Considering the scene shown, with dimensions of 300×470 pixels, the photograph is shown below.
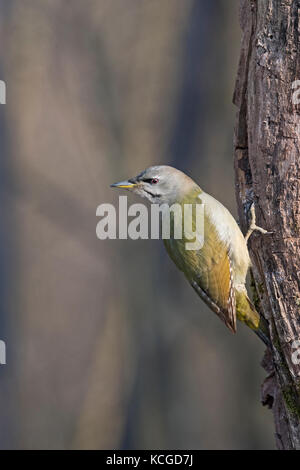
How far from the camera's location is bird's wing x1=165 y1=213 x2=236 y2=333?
376 centimetres

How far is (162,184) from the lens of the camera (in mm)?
3924

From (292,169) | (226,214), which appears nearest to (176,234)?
(226,214)

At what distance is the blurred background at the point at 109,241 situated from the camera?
296 inches

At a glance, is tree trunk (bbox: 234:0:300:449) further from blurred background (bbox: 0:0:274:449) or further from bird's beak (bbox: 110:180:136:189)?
blurred background (bbox: 0:0:274:449)

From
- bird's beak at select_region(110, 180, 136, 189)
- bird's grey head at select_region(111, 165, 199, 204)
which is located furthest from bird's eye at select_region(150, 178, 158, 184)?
bird's beak at select_region(110, 180, 136, 189)

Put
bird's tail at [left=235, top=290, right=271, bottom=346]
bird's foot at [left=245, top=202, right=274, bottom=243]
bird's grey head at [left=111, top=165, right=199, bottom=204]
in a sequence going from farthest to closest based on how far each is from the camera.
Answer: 1. bird's grey head at [left=111, top=165, right=199, bottom=204]
2. bird's tail at [left=235, top=290, right=271, bottom=346]
3. bird's foot at [left=245, top=202, right=274, bottom=243]

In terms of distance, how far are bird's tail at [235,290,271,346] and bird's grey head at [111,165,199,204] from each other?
2.26ft

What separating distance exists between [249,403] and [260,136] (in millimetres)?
5084

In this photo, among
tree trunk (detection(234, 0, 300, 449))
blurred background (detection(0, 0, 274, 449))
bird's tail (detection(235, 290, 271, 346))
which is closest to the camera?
tree trunk (detection(234, 0, 300, 449))

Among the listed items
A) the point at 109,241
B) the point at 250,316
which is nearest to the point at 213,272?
the point at 250,316

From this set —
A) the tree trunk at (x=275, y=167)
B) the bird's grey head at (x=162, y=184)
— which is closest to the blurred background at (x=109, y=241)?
the bird's grey head at (x=162, y=184)

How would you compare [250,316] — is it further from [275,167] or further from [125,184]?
[125,184]

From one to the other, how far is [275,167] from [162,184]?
78cm

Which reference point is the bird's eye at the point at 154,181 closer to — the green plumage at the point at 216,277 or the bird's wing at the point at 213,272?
the green plumage at the point at 216,277
